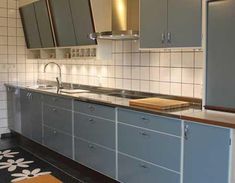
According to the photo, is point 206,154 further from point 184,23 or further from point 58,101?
point 58,101

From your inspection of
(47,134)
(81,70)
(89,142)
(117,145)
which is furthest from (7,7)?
(117,145)

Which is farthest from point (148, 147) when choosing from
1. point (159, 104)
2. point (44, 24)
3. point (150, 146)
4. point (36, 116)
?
point (44, 24)

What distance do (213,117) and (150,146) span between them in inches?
25.6

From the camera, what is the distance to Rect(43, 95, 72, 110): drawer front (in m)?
3.79

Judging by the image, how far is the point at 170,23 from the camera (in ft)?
9.34

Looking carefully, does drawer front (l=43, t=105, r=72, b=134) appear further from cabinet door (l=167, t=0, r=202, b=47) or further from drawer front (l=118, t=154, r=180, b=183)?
cabinet door (l=167, t=0, r=202, b=47)

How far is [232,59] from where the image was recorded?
7.70 feet

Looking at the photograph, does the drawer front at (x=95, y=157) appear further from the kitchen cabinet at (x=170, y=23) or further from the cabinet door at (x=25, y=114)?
the cabinet door at (x=25, y=114)

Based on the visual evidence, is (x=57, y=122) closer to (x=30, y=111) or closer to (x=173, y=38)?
(x=30, y=111)

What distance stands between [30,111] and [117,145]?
205cm

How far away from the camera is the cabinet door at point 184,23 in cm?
263

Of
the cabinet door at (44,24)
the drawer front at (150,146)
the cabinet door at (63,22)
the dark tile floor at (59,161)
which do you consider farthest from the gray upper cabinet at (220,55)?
the cabinet door at (44,24)

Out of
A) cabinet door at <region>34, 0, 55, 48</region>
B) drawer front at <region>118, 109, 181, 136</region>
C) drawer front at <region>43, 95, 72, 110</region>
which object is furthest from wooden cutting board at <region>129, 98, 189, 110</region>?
cabinet door at <region>34, 0, 55, 48</region>

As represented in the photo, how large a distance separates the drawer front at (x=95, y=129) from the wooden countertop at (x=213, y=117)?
930mm
